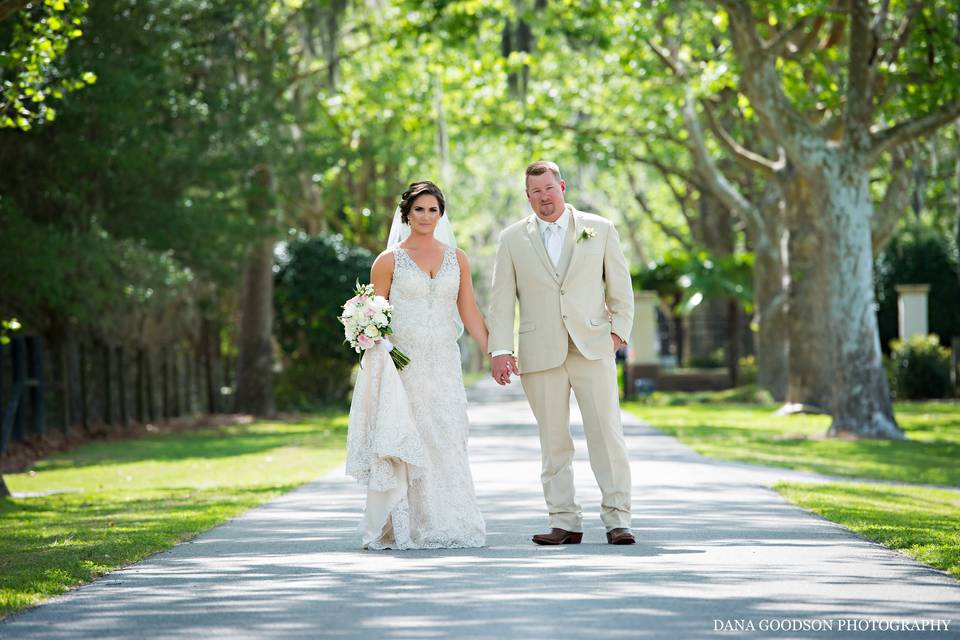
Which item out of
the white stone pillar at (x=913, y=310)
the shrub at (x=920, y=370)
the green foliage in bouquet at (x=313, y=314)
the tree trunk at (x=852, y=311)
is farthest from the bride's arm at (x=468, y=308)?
the white stone pillar at (x=913, y=310)

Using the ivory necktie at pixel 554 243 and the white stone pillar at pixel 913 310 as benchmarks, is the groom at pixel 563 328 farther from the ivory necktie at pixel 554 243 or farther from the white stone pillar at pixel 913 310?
the white stone pillar at pixel 913 310

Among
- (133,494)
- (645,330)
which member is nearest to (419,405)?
(133,494)

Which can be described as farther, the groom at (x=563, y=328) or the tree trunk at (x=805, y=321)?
the tree trunk at (x=805, y=321)

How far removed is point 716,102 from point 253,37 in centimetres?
1019

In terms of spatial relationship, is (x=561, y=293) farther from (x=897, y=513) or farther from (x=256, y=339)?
(x=256, y=339)

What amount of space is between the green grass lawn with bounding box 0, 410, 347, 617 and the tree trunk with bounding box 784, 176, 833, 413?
9139mm

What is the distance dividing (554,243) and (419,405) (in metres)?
1.49

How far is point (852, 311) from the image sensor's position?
2350 centimetres

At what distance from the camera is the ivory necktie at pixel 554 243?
10438 millimetres

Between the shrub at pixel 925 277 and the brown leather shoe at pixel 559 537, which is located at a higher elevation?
the shrub at pixel 925 277

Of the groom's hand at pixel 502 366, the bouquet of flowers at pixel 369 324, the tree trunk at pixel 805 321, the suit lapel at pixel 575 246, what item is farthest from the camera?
the tree trunk at pixel 805 321

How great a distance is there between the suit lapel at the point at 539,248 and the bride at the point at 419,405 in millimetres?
627

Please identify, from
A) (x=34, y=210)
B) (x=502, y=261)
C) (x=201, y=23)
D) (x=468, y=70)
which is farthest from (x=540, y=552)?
(x=468, y=70)

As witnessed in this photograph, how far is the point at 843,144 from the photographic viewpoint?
77.6 feet
